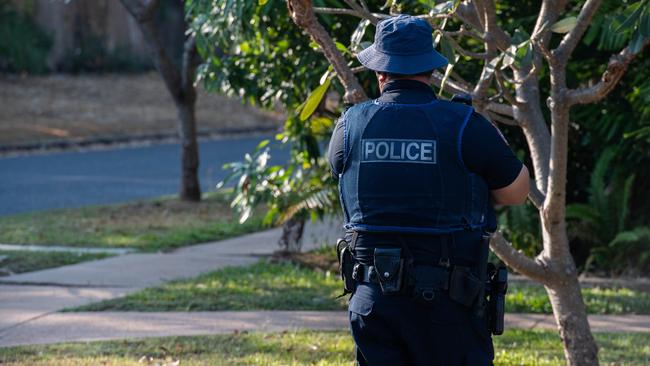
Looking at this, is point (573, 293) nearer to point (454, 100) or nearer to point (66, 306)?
point (454, 100)

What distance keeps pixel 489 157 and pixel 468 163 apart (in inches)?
2.8

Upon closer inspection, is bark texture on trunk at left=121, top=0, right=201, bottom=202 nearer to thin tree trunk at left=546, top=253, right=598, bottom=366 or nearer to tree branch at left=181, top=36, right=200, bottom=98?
tree branch at left=181, top=36, right=200, bottom=98

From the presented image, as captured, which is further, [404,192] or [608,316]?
[608,316]

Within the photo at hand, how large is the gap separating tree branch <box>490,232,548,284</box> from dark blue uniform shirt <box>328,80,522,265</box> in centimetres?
158

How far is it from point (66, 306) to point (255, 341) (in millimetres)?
1886

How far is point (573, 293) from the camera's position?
214 inches

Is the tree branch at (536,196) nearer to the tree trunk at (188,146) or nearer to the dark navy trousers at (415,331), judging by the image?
the dark navy trousers at (415,331)

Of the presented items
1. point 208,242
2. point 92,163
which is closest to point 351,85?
point 208,242

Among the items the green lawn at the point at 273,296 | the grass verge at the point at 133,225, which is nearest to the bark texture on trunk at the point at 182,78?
the grass verge at the point at 133,225

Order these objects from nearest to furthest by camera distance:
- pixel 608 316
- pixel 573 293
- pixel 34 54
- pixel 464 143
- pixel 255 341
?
pixel 464 143 → pixel 573 293 → pixel 255 341 → pixel 608 316 → pixel 34 54

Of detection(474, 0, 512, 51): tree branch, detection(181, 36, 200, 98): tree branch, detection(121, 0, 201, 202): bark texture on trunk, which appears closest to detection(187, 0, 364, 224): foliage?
detection(474, 0, 512, 51): tree branch

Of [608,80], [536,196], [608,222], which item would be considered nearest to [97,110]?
[608,222]

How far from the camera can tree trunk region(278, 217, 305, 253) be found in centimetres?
1003

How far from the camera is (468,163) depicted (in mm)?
3629
